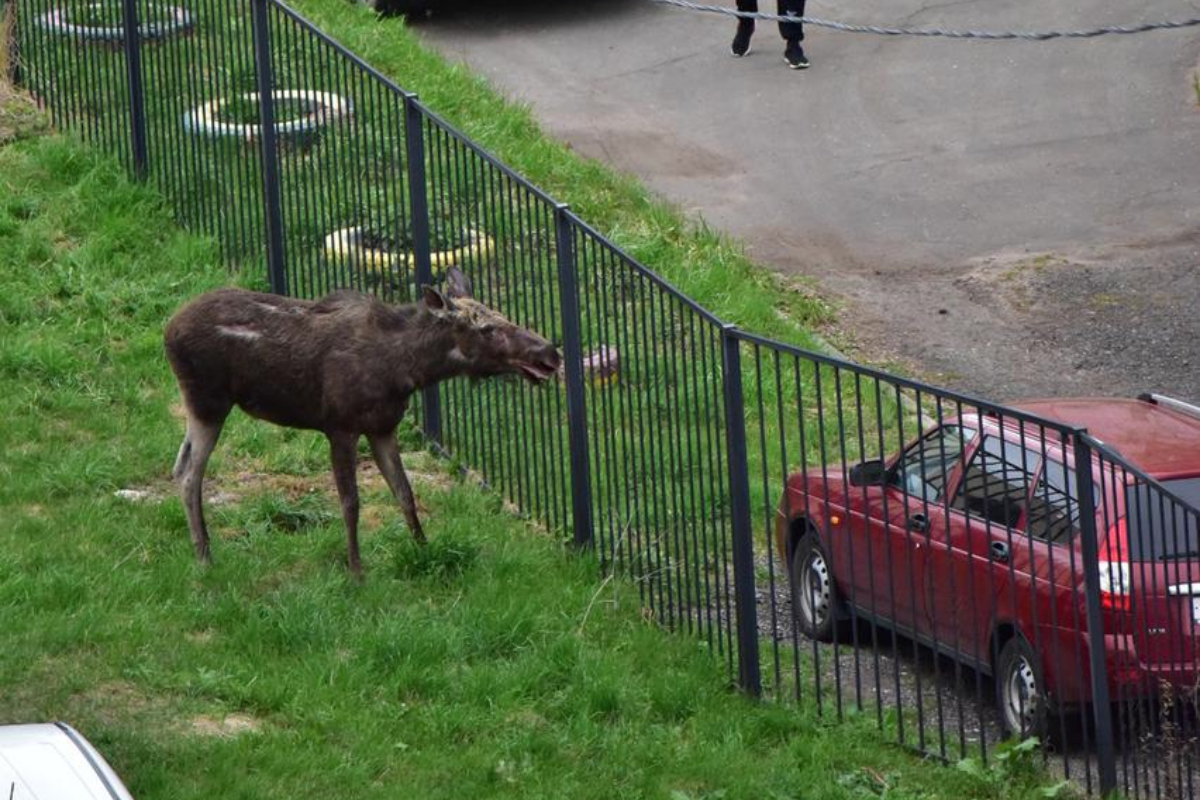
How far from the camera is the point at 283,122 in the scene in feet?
43.8

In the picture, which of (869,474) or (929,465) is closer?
(869,474)

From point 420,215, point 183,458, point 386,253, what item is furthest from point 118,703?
point 386,253

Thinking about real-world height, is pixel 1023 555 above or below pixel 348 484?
below

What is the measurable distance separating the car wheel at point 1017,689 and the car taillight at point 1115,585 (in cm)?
40

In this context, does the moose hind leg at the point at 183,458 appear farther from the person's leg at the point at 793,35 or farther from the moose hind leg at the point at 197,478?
the person's leg at the point at 793,35

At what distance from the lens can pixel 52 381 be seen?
1208 centimetres

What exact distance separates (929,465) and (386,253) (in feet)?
12.5

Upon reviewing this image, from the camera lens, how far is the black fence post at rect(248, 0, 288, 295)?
12961 mm

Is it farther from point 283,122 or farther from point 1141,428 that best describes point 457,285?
point 283,122

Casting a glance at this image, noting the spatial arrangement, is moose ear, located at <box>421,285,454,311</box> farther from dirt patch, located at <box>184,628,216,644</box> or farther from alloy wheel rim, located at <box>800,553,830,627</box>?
alloy wheel rim, located at <box>800,553,830,627</box>

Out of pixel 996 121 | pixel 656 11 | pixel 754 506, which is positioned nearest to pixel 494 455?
pixel 754 506

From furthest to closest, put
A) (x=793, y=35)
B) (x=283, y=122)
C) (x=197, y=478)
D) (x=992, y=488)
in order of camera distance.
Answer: (x=793, y=35) < (x=283, y=122) < (x=197, y=478) < (x=992, y=488)

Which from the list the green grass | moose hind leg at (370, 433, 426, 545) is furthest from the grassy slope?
moose hind leg at (370, 433, 426, 545)

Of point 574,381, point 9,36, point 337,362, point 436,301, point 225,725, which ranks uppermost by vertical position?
point 9,36
